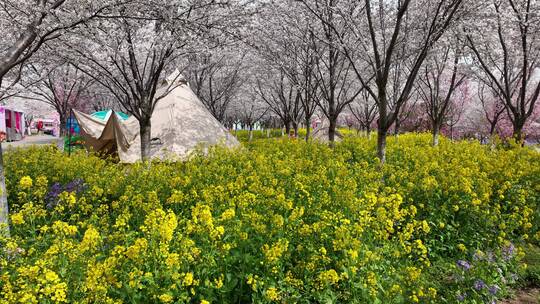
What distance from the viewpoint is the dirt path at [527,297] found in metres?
4.34

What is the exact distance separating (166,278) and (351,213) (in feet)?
8.16

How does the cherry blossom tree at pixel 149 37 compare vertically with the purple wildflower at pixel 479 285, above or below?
above

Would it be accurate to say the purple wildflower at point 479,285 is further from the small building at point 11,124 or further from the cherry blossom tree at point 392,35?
the small building at point 11,124

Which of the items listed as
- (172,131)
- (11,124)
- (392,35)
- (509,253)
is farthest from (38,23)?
(11,124)

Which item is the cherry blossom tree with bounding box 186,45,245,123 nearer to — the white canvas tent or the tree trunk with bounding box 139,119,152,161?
the white canvas tent

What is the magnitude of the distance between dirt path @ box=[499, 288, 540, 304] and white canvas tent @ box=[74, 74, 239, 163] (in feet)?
31.1

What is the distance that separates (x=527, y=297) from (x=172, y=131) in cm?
1094

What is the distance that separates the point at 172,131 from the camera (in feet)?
41.5

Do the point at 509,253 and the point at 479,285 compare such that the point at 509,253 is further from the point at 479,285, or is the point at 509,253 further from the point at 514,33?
the point at 514,33

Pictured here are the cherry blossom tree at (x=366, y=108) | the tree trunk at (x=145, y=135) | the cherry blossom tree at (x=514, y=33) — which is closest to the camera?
the cherry blossom tree at (x=514, y=33)

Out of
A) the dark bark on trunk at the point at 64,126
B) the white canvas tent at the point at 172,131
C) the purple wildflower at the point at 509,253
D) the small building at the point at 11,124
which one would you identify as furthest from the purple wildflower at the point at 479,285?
the small building at the point at 11,124

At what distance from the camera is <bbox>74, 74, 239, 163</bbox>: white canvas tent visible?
41.1 ft

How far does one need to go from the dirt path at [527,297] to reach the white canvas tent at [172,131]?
946 centimetres

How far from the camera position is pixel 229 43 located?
934cm
